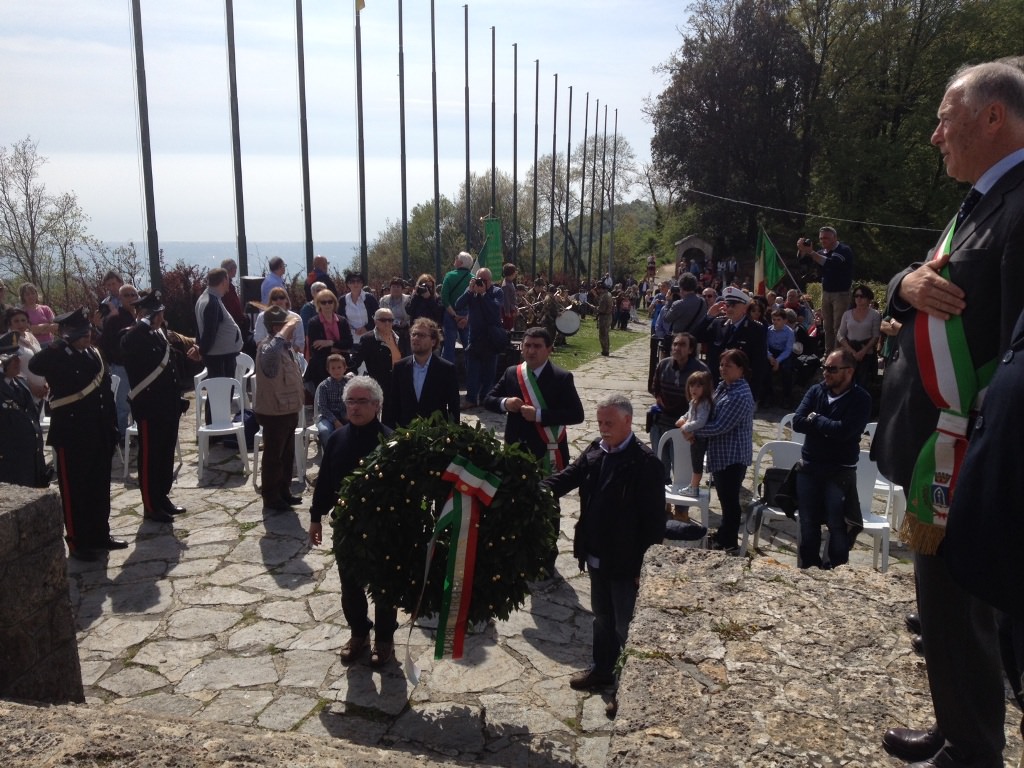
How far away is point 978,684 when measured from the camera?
211 cm

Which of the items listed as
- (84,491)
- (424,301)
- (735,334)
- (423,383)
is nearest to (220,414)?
(84,491)

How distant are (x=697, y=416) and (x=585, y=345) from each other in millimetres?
14209

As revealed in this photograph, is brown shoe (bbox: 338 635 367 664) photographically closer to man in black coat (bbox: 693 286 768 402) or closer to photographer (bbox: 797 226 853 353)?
man in black coat (bbox: 693 286 768 402)

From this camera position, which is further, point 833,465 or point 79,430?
point 79,430

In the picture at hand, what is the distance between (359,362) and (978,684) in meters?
7.80

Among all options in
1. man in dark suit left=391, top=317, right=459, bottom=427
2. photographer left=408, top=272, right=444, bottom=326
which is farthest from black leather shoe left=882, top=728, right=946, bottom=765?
photographer left=408, top=272, right=444, bottom=326

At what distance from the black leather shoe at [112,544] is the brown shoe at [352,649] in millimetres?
2676

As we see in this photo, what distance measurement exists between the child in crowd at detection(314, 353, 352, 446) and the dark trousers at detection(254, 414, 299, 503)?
0.36m

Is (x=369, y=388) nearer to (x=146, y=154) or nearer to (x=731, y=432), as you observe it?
(x=731, y=432)

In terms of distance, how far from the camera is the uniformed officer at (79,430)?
6.25 metres

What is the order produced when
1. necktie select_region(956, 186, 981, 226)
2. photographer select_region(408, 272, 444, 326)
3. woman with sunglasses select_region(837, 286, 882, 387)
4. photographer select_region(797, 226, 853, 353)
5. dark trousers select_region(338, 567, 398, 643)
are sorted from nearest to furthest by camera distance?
necktie select_region(956, 186, 981, 226)
dark trousers select_region(338, 567, 398, 643)
woman with sunglasses select_region(837, 286, 882, 387)
photographer select_region(797, 226, 853, 353)
photographer select_region(408, 272, 444, 326)

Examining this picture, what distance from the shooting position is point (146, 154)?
14.4 m

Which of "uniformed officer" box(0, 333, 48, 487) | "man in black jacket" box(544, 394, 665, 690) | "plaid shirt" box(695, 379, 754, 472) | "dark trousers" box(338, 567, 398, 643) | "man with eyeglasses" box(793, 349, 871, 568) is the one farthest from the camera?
"plaid shirt" box(695, 379, 754, 472)

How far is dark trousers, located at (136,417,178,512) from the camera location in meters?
7.05
